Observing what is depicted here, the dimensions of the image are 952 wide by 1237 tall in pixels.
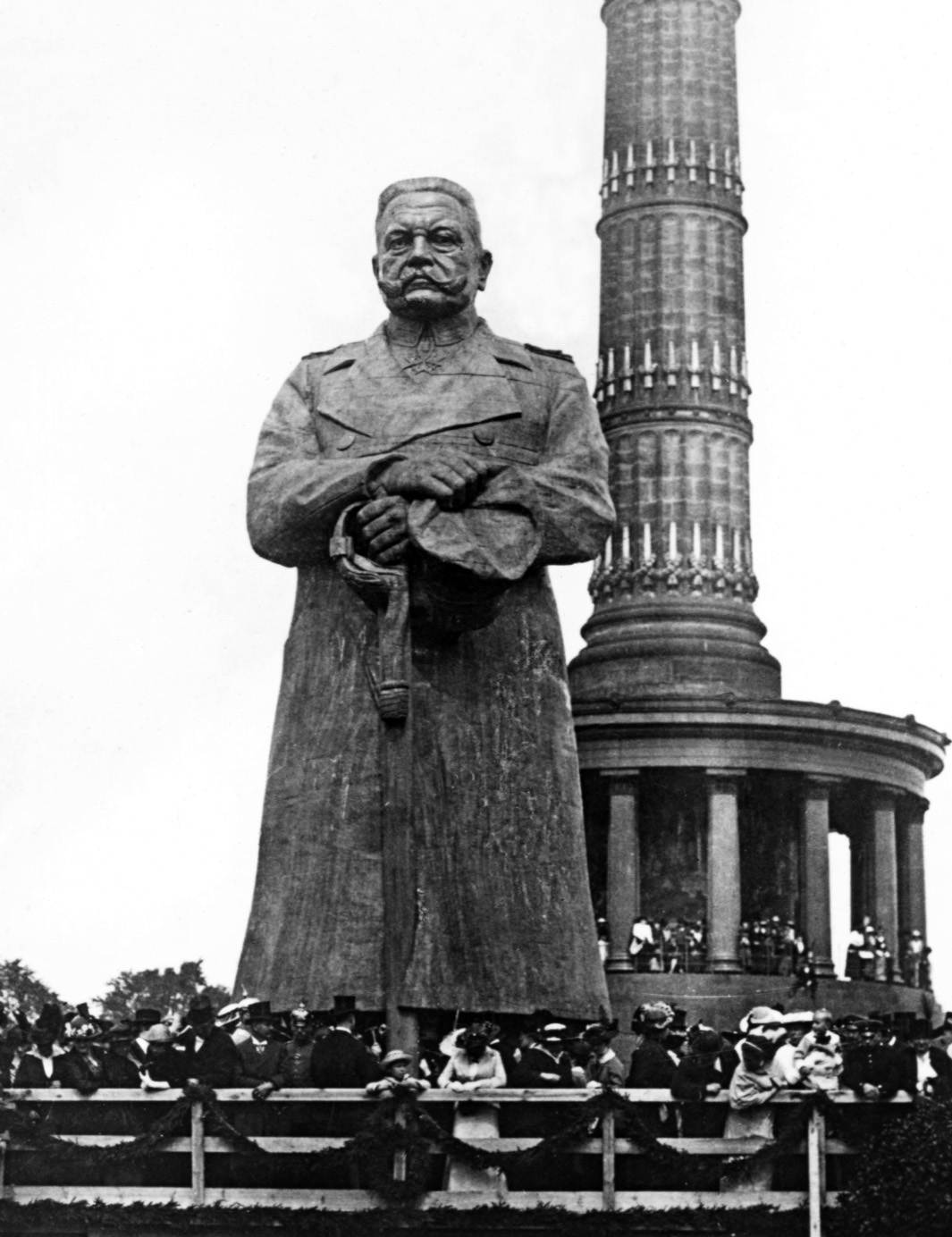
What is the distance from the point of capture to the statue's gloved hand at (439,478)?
19.1m

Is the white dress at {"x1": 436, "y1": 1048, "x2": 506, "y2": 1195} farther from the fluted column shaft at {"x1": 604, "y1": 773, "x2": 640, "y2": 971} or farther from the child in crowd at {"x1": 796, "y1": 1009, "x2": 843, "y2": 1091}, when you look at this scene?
the fluted column shaft at {"x1": 604, "y1": 773, "x2": 640, "y2": 971}

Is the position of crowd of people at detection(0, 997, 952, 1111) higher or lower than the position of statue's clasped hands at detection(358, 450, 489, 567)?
lower

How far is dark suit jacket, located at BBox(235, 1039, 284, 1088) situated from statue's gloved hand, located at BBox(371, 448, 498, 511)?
147 inches

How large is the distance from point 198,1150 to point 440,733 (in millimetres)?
3814

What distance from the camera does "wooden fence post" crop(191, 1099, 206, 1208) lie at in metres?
17.1

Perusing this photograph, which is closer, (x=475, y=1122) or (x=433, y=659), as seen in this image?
(x=475, y=1122)

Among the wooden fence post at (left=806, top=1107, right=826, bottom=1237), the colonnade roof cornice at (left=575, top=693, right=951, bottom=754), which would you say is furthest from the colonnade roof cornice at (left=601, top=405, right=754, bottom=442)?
the wooden fence post at (left=806, top=1107, right=826, bottom=1237)

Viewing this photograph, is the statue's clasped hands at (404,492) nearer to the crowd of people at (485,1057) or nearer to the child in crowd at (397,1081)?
the crowd of people at (485,1057)

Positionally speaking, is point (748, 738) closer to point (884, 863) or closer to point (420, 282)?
point (884, 863)

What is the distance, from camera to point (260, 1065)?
18141 millimetres

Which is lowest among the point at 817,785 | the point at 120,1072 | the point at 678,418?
the point at 120,1072

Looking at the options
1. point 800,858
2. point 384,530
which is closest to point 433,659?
point 384,530

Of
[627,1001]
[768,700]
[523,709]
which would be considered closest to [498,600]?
[523,709]

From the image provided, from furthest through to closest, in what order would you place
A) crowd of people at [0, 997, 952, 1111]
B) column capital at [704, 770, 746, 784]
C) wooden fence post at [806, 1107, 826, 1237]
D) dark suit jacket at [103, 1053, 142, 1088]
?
column capital at [704, 770, 746, 784], dark suit jacket at [103, 1053, 142, 1088], crowd of people at [0, 997, 952, 1111], wooden fence post at [806, 1107, 826, 1237]
